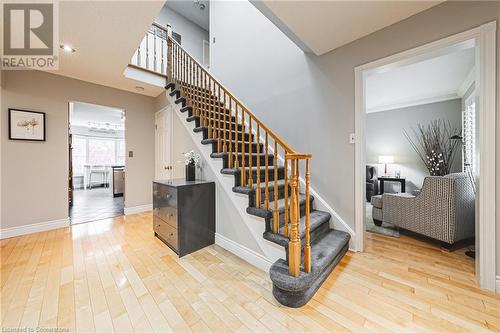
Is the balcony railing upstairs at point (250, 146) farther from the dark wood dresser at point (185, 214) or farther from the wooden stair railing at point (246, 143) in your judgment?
the dark wood dresser at point (185, 214)

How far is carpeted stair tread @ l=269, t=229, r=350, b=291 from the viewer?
4.79 ft

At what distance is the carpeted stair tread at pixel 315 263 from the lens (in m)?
1.46

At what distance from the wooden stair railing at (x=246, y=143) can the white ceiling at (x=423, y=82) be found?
6.44 ft

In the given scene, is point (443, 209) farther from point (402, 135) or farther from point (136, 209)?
point (136, 209)

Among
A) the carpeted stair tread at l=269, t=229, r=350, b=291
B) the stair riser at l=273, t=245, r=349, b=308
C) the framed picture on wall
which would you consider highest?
the framed picture on wall

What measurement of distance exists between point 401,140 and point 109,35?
257 inches

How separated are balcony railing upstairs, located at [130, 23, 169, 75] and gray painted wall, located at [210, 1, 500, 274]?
1.37m

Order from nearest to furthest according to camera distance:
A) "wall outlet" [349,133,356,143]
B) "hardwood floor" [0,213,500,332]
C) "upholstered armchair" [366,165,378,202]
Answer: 1. "hardwood floor" [0,213,500,332]
2. "wall outlet" [349,133,356,143]
3. "upholstered armchair" [366,165,378,202]

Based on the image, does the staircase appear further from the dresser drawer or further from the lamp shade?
the lamp shade

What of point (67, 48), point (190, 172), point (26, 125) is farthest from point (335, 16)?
point (26, 125)

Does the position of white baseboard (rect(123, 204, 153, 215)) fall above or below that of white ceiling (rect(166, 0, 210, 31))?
below

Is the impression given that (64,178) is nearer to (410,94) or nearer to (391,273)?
(391,273)

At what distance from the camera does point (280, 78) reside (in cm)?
310

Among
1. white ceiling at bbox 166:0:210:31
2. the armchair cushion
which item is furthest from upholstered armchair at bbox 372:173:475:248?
white ceiling at bbox 166:0:210:31
